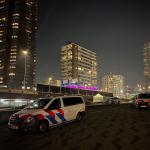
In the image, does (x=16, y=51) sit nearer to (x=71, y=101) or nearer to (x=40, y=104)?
(x=71, y=101)

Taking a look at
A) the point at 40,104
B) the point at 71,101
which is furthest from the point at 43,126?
the point at 71,101

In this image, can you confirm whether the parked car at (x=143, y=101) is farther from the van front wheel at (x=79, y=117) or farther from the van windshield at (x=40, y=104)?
the van windshield at (x=40, y=104)

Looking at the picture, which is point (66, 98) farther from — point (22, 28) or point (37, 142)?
point (22, 28)

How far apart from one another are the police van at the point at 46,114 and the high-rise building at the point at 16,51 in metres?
162

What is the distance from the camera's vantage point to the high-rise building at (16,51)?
177 meters

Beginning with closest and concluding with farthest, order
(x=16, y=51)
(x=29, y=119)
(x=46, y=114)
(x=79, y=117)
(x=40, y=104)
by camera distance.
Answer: (x=29, y=119)
(x=46, y=114)
(x=40, y=104)
(x=79, y=117)
(x=16, y=51)

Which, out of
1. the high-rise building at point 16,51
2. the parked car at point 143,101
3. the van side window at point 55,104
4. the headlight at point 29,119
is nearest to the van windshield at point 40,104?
the van side window at point 55,104

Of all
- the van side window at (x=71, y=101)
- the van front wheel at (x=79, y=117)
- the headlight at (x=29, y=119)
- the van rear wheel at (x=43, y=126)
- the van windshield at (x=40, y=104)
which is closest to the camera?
the headlight at (x=29, y=119)

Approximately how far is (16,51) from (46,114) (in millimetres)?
179849

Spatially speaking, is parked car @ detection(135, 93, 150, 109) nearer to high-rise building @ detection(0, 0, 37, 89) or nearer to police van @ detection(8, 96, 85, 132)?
police van @ detection(8, 96, 85, 132)

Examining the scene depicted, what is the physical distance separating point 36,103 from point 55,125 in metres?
1.86

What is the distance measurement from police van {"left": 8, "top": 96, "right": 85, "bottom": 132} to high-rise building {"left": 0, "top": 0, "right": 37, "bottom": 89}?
6394 inches

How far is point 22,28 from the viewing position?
19338cm

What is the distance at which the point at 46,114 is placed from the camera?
1136cm
